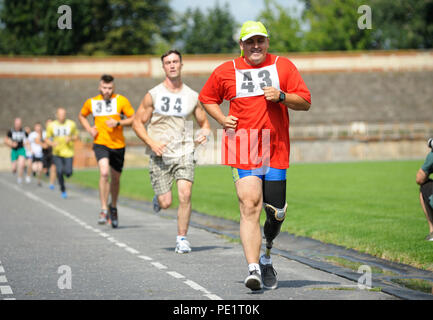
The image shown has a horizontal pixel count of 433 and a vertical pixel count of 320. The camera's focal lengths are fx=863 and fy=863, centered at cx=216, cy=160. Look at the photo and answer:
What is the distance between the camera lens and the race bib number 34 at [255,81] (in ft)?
25.5

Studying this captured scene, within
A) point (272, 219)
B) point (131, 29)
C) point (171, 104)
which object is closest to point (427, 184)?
point (171, 104)

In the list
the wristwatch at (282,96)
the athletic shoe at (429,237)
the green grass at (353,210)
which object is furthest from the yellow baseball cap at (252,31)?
the athletic shoe at (429,237)

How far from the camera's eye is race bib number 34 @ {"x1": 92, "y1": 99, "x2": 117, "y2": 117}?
47.9 feet

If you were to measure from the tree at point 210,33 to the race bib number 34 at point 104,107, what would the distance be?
3378 inches

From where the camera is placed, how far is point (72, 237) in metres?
13.1

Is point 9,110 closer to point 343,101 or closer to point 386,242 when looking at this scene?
point 343,101

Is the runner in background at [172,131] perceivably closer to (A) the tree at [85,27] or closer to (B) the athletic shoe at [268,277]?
(B) the athletic shoe at [268,277]

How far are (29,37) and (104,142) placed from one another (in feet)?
213

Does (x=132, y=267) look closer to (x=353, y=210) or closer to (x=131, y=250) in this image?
(x=131, y=250)

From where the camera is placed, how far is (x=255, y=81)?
781 cm

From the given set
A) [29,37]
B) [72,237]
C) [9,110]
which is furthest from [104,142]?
[29,37]

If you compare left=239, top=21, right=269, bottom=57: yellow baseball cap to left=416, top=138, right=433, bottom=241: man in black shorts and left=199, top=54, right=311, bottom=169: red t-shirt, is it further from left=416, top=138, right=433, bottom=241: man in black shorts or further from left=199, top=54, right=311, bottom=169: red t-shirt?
left=416, top=138, right=433, bottom=241: man in black shorts

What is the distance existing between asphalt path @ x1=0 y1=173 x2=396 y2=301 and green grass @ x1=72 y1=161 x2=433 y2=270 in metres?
1.49

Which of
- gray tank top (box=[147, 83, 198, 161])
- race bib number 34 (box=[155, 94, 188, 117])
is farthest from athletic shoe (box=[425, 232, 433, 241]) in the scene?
race bib number 34 (box=[155, 94, 188, 117])
